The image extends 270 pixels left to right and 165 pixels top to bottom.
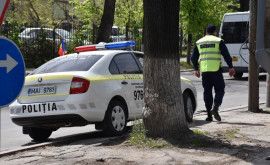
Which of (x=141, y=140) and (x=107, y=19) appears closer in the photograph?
(x=141, y=140)

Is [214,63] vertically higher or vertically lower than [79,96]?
higher

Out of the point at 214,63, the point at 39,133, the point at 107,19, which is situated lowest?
the point at 39,133

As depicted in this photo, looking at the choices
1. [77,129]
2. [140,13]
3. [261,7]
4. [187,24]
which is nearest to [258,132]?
[77,129]

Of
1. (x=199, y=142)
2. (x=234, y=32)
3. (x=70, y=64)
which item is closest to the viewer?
(x=199, y=142)

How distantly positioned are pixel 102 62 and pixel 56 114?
51.4 inches

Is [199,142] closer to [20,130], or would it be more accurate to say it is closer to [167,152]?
[167,152]

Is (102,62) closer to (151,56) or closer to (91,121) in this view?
(91,121)

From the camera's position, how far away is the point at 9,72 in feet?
14.8

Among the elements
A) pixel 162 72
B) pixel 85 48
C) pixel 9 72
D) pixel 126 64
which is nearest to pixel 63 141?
pixel 162 72

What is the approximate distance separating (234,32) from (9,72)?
843 inches

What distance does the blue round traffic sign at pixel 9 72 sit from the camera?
4.44 metres

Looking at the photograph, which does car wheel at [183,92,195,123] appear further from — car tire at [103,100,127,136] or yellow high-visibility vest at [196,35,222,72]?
car tire at [103,100,127,136]

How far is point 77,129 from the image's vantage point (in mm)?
11086

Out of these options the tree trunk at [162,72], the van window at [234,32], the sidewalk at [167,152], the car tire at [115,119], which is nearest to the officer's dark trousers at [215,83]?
the sidewalk at [167,152]
